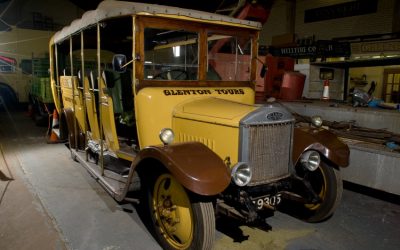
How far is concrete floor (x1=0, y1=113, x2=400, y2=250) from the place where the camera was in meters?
3.15

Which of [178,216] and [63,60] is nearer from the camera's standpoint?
[178,216]

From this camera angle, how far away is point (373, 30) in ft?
38.0

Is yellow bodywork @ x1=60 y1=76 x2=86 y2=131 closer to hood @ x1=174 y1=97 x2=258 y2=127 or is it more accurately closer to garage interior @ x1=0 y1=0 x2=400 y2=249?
garage interior @ x1=0 y1=0 x2=400 y2=249

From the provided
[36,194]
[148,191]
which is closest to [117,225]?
[148,191]

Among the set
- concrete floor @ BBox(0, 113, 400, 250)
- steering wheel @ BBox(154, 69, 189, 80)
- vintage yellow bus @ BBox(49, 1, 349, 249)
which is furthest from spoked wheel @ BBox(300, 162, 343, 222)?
steering wheel @ BBox(154, 69, 189, 80)

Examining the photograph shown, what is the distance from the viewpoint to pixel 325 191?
3500 millimetres

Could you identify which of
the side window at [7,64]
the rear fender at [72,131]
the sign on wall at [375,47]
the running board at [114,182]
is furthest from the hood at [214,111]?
the side window at [7,64]

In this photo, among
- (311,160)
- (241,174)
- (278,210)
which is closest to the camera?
(241,174)

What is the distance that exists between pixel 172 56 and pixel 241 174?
5.78 ft

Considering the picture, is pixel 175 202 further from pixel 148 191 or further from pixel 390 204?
pixel 390 204

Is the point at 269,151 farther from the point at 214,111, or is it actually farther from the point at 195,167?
the point at 195,167

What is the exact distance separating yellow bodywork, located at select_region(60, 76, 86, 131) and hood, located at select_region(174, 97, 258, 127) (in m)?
2.37

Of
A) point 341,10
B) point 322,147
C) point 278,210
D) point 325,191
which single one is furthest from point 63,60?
point 341,10

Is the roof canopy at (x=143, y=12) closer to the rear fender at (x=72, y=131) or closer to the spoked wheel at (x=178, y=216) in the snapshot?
the spoked wheel at (x=178, y=216)
